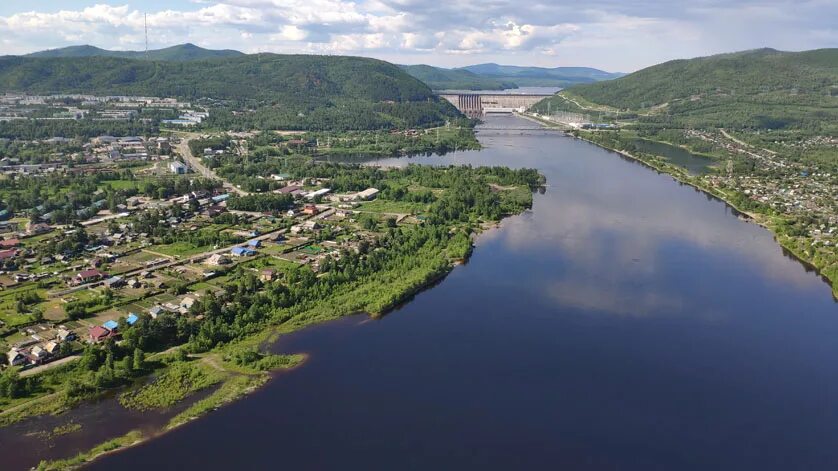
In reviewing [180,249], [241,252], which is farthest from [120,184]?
[241,252]

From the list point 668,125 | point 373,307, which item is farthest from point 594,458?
point 668,125

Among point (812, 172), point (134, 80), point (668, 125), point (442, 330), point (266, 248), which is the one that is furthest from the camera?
point (134, 80)

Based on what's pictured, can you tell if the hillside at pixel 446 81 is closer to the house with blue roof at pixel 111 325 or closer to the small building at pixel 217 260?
the small building at pixel 217 260

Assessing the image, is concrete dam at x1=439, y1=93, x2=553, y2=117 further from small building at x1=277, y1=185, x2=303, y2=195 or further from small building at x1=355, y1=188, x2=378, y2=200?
small building at x1=277, y1=185, x2=303, y2=195

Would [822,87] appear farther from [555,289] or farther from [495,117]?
[555,289]

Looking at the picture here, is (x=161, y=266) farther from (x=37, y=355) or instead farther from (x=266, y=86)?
(x=266, y=86)

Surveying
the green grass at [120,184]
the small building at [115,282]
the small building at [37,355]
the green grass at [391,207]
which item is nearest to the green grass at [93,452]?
the small building at [37,355]
